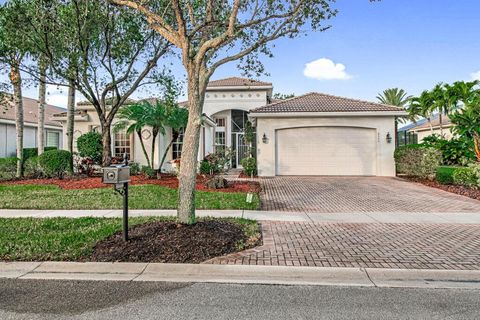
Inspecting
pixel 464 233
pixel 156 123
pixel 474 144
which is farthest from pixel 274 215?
pixel 474 144

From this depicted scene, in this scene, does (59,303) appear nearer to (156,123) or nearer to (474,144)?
(156,123)

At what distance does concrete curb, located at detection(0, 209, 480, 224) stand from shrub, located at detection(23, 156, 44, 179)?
669cm

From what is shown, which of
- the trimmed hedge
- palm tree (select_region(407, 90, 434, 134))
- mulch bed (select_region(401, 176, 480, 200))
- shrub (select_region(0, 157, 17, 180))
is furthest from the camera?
palm tree (select_region(407, 90, 434, 134))

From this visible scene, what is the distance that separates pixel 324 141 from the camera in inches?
675

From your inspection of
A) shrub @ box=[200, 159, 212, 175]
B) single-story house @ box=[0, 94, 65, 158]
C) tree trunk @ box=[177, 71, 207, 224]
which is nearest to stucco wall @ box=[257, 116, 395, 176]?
shrub @ box=[200, 159, 212, 175]

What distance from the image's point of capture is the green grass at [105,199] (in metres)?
8.88

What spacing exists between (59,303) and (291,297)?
8.58ft

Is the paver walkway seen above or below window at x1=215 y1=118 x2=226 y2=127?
below

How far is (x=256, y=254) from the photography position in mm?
5137

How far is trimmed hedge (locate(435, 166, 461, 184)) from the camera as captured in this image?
1326 centimetres

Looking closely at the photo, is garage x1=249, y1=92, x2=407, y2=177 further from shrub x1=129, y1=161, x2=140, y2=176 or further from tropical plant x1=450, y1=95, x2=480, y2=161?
shrub x1=129, y1=161, x2=140, y2=176

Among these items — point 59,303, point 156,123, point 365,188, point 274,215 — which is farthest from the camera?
point 156,123

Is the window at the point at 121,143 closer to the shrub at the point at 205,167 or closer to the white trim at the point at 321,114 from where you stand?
the shrub at the point at 205,167

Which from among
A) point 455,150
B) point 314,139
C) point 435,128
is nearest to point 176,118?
point 314,139
